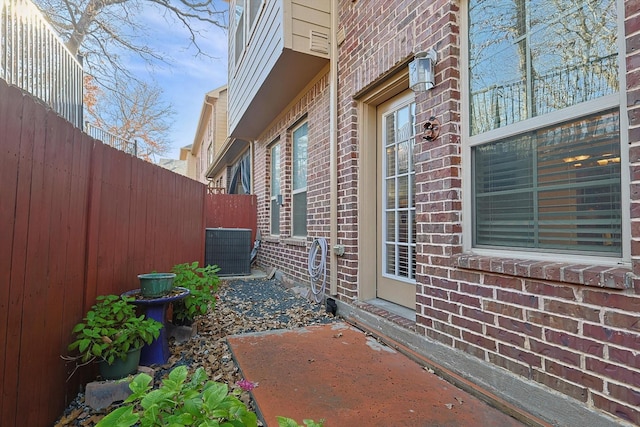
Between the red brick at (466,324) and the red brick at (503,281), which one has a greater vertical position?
the red brick at (503,281)

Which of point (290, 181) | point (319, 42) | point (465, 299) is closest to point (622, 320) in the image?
point (465, 299)

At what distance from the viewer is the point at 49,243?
1.76 m

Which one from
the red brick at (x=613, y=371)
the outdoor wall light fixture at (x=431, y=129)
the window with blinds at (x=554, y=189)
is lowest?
the red brick at (x=613, y=371)

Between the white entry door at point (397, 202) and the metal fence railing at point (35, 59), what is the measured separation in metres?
2.65

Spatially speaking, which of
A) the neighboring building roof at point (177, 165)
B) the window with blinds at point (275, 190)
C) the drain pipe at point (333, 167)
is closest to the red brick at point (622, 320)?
the drain pipe at point (333, 167)

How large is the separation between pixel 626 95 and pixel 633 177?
35cm

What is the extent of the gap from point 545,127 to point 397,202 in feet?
4.90

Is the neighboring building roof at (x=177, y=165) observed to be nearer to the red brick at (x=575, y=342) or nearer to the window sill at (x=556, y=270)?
the window sill at (x=556, y=270)

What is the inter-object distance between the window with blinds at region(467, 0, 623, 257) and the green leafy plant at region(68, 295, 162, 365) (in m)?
2.22

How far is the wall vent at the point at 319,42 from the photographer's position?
12.7 feet

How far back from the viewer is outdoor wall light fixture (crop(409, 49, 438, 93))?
2393 millimetres

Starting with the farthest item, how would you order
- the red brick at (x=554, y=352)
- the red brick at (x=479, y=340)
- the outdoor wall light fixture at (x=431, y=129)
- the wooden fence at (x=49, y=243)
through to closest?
the outdoor wall light fixture at (x=431, y=129)
the red brick at (x=479, y=340)
the red brick at (x=554, y=352)
the wooden fence at (x=49, y=243)

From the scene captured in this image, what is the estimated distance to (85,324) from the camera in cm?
208

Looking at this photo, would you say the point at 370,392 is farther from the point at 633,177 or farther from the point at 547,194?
the point at 633,177
